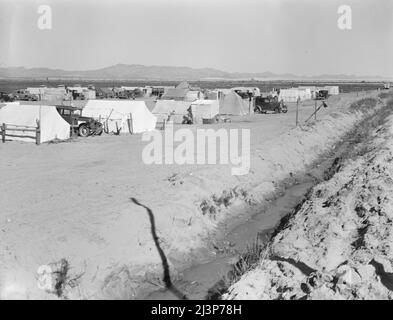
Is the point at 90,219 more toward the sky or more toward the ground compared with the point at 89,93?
more toward the ground

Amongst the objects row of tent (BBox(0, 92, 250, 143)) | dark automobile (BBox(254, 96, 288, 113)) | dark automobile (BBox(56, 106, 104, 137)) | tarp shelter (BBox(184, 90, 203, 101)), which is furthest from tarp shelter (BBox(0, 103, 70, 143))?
tarp shelter (BBox(184, 90, 203, 101))

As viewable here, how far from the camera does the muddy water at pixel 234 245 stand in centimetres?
930

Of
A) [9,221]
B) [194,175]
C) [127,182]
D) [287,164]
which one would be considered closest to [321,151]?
[287,164]

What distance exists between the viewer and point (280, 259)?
936 centimetres

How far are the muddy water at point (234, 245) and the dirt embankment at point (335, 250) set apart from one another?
3.26 feet

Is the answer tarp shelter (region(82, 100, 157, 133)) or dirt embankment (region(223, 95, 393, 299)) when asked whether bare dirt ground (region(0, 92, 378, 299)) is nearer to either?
dirt embankment (region(223, 95, 393, 299))

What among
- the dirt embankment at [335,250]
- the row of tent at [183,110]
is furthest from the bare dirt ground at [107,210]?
the row of tent at [183,110]

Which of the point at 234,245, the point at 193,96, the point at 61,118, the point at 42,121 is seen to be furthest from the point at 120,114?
the point at 193,96

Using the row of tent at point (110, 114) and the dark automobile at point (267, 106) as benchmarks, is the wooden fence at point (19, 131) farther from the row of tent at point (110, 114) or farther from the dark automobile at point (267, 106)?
the dark automobile at point (267, 106)

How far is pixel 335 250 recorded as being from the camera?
9.54 metres

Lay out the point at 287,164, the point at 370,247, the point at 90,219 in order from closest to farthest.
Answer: the point at 370,247 → the point at 90,219 → the point at 287,164

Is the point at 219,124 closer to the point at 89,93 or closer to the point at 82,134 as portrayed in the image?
the point at 82,134

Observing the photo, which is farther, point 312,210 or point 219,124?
point 219,124

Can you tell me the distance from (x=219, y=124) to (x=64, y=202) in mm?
20283
